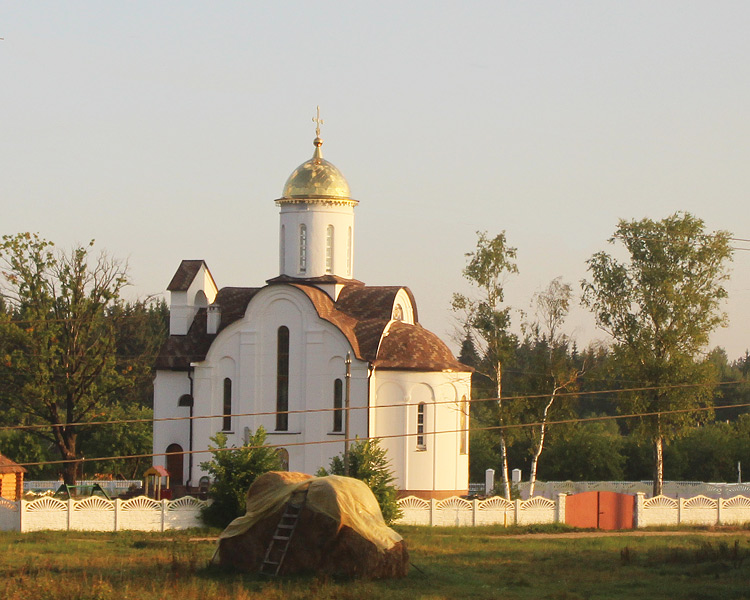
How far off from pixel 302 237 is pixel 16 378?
1037 cm

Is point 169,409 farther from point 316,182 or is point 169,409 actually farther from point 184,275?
point 316,182

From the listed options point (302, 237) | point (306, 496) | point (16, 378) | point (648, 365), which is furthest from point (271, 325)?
point (306, 496)

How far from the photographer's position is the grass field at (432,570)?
1950 cm

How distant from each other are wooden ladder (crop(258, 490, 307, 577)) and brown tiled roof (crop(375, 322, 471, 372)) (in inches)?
554

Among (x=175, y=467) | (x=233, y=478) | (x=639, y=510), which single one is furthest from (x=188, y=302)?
(x=639, y=510)

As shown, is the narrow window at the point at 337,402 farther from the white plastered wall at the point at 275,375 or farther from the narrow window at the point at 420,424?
the narrow window at the point at 420,424

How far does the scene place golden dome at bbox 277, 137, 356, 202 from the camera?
131 ft

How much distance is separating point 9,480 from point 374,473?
1089 centimetres

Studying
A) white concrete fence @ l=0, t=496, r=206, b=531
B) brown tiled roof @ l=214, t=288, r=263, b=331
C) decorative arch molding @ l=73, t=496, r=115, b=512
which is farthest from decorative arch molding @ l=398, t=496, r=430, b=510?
brown tiled roof @ l=214, t=288, r=263, b=331

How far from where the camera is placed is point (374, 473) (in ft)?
101

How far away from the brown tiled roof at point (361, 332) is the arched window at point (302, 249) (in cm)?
72

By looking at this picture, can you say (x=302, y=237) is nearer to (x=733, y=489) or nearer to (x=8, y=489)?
(x=8, y=489)

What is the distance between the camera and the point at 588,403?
74.9m

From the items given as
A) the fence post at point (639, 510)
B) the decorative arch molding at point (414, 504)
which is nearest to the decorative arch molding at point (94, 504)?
the decorative arch molding at point (414, 504)
